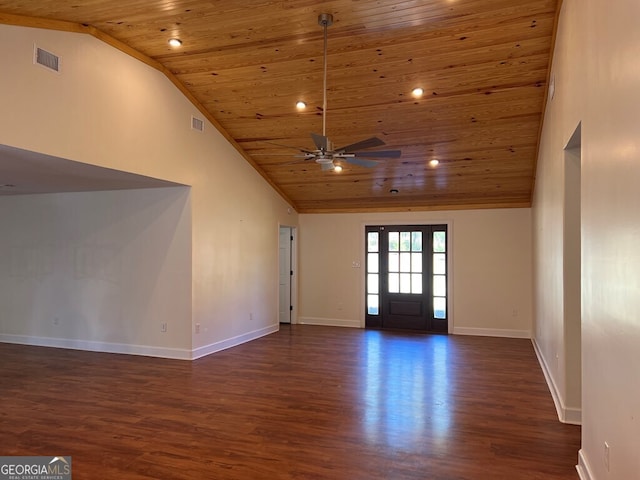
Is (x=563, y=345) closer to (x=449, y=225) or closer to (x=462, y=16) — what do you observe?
(x=462, y=16)

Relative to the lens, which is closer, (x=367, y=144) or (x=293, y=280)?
(x=367, y=144)

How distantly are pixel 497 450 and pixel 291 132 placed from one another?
4562mm

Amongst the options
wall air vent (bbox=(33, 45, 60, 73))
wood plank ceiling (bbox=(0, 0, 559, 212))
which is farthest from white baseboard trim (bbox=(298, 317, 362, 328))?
wall air vent (bbox=(33, 45, 60, 73))

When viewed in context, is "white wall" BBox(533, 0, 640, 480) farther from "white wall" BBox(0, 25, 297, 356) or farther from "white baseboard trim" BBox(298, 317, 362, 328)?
"white baseboard trim" BBox(298, 317, 362, 328)

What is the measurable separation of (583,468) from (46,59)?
5.20 metres

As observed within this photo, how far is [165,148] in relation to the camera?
5.28 meters

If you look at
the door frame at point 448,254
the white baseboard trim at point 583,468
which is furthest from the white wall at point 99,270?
the white baseboard trim at point 583,468

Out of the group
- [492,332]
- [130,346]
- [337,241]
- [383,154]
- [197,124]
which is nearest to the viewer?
[383,154]

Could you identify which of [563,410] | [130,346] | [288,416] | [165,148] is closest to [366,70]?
[165,148]

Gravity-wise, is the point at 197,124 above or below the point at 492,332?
above

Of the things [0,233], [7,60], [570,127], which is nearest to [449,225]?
[570,127]

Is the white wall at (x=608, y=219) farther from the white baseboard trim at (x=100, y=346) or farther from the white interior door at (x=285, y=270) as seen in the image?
the white interior door at (x=285, y=270)

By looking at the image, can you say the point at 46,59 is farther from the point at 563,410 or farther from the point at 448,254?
the point at 448,254

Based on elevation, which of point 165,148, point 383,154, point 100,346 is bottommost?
point 100,346
